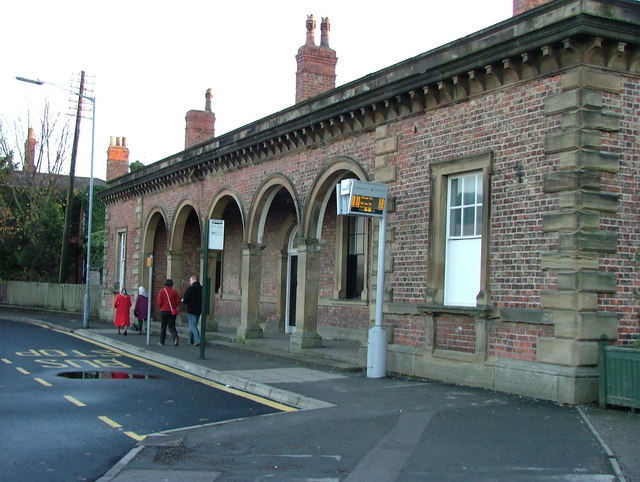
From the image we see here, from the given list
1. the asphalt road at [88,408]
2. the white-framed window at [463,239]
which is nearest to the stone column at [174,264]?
the asphalt road at [88,408]

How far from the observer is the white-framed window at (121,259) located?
97.7 feet

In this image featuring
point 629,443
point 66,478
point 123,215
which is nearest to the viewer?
point 66,478

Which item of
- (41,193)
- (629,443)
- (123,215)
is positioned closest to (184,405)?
(629,443)

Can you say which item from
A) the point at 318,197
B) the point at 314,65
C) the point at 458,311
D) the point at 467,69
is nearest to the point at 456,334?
the point at 458,311

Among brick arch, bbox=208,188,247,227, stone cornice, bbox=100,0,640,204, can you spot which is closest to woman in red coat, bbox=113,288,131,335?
brick arch, bbox=208,188,247,227

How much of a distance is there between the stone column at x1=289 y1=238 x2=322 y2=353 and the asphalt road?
3.20 m

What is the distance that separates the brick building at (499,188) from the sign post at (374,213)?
409mm

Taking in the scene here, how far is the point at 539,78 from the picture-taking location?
11.4 meters

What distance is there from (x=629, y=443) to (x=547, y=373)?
2.66 metres

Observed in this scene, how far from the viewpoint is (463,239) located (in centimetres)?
1284

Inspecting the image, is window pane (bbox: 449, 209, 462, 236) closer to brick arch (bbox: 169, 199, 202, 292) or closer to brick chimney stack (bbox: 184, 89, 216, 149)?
brick arch (bbox: 169, 199, 202, 292)

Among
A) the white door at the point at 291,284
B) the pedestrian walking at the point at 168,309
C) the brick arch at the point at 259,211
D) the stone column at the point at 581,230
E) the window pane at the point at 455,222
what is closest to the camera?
the stone column at the point at 581,230

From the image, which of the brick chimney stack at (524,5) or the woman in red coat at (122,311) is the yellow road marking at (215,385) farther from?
the brick chimney stack at (524,5)

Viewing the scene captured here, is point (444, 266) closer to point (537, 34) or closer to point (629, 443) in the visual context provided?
point (537, 34)
